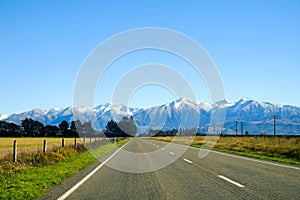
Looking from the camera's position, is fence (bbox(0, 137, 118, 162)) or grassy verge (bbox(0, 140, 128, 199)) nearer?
grassy verge (bbox(0, 140, 128, 199))

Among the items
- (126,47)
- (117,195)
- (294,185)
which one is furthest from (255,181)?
(126,47)

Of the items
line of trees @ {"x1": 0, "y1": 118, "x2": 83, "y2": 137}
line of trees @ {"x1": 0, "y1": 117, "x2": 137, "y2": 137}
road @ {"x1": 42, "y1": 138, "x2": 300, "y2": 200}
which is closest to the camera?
road @ {"x1": 42, "y1": 138, "x2": 300, "y2": 200}

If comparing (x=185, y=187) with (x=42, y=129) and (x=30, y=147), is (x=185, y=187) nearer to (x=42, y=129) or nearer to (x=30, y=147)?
(x=30, y=147)

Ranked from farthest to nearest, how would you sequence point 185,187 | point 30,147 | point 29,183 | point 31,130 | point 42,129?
point 42,129 → point 31,130 → point 30,147 → point 29,183 → point 185,187

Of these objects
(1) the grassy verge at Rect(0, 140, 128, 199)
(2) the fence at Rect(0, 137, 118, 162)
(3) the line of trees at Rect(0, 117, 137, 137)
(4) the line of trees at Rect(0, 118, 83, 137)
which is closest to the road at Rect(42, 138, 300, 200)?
(1) the grassy verge at Rect(0, 140, 128, 199)

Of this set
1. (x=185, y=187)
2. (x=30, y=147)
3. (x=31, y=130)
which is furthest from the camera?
(x=31, y=130)

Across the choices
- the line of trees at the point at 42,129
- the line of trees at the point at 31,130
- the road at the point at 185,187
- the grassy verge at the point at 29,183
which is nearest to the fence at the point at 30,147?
the grassy verge at the point at 29,183

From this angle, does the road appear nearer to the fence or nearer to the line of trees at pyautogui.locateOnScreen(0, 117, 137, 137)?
the fence

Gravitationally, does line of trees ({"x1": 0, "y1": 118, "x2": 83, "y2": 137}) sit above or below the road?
below

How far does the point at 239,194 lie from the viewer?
26.5 ft

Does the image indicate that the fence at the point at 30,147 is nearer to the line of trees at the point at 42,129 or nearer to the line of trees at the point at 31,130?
the line of trees at the point at 42,129

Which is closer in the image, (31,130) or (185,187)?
(185,187)

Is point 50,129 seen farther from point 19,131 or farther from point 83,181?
point 83,181

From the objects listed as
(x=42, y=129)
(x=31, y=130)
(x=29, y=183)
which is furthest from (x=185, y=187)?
(x=42, y=129)
